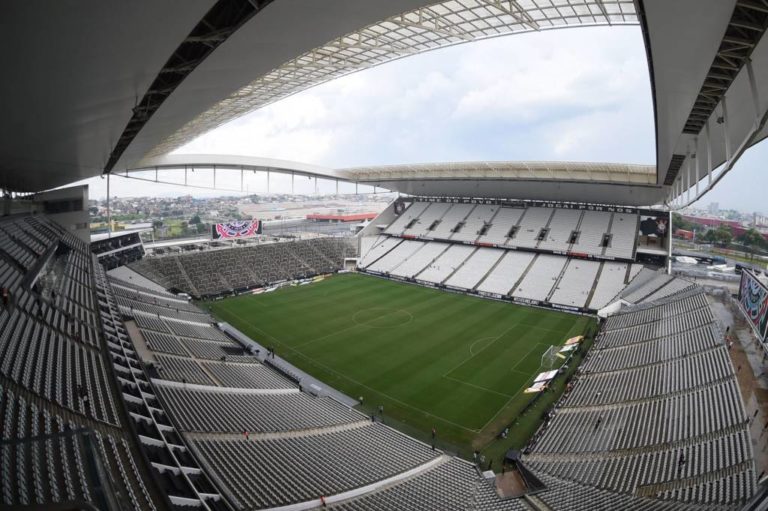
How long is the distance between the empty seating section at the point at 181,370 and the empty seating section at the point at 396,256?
102ft

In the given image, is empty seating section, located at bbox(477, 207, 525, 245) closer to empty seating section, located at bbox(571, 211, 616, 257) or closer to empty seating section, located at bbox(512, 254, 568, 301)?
empty seating section, located at bbox(512, 254, 568, 301)

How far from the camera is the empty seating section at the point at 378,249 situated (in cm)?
5206

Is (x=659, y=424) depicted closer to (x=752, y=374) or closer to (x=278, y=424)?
(x=752, y=374)

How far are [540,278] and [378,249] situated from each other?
21154 millimetres

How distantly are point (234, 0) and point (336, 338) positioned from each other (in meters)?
24.3

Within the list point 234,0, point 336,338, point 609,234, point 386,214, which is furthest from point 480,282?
point 234,0

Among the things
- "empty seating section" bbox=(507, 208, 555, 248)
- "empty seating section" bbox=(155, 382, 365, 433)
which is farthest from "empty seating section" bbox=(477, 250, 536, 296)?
"empty seating section" bbox=(155, 382, 365, 433)

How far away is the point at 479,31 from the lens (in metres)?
17.3

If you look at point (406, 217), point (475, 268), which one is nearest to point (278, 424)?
point (475, 268)

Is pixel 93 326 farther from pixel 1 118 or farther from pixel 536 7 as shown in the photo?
pixel 536 7

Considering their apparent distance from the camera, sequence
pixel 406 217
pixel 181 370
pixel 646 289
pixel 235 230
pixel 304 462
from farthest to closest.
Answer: pixel 406 217
pixel 235 230
pixel 646 289
pixel 181 370
pixel 304 462

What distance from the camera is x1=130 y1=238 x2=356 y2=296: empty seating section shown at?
135 feet

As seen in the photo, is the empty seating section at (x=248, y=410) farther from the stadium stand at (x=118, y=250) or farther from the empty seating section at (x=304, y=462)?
the stadium stand at (x=118, y=250)

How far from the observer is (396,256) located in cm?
5147
